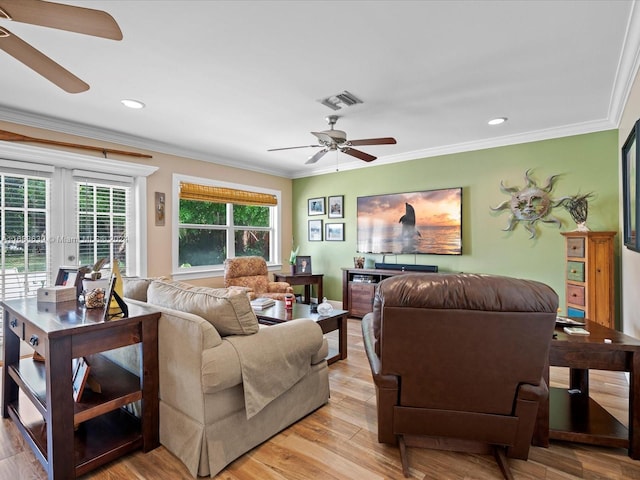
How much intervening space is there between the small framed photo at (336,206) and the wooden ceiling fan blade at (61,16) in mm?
4519

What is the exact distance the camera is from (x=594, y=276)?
323 centimetres

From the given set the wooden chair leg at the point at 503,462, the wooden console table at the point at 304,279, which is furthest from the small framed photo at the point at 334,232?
the wooden chair leg at the point at 503,462

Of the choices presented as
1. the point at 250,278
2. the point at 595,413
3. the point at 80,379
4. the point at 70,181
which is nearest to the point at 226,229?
the point at 250,278

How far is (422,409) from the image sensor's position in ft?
5.63

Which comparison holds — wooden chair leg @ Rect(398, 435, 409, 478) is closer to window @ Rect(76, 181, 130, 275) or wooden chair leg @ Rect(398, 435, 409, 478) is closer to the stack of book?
the stack of book

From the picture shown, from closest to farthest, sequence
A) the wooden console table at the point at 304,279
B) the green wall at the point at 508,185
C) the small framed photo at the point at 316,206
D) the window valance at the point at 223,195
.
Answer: the green wall at the point at 508,185
the window valance at the point at 223,195
the wooden console table at the point at 304,279
the small framed photo at the point at 316,206

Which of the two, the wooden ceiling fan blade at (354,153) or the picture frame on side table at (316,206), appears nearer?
the wooden ceiling fan blade at (354,153)

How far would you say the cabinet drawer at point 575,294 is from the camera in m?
3.35

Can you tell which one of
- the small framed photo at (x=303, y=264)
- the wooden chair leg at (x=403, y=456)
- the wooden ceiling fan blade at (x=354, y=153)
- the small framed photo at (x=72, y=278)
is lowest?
the wooden chair leg at (x=403, y=456)

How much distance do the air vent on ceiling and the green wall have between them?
214cm

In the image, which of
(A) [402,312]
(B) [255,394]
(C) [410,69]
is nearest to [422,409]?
(A) [402,312]

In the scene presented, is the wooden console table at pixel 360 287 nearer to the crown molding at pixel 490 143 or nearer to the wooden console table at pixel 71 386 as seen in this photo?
the crown molding at pixel 490 143

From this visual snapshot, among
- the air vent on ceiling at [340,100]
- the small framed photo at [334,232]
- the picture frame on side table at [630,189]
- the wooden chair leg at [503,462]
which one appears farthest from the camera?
the small framed photo at [334,232]

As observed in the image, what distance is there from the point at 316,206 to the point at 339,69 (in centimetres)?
363
